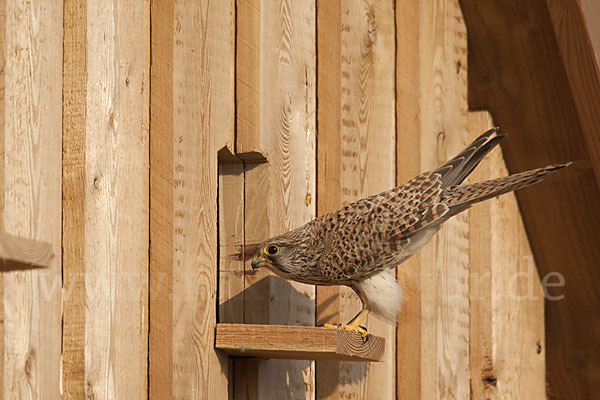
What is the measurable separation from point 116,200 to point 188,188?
1.28ft

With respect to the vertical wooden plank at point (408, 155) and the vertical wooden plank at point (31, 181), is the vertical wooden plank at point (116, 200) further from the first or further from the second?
the vertical wooden plank at point (408, 155)

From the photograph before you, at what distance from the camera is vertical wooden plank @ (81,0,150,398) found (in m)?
2.64

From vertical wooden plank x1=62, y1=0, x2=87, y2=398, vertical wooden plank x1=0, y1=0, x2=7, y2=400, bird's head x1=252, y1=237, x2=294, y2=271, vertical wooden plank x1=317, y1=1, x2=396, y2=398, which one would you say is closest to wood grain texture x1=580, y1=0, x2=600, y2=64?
vertical wooden plank x1=317, y1=1, x2=396, y2=398

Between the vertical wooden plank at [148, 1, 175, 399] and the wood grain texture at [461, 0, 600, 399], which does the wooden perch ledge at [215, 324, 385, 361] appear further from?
the wood grain texture at [461, 0, 600, 399]

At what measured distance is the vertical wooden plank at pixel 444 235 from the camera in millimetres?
3980

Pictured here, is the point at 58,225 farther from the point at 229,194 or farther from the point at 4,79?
the point at 229,194

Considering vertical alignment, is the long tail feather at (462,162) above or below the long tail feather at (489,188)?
above

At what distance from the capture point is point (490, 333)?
4.22 m

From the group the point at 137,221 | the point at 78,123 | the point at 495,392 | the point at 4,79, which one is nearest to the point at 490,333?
the point at 495,392

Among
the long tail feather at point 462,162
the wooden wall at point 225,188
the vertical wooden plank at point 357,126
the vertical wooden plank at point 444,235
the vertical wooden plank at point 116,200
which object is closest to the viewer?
the wooden wall at point 225,188

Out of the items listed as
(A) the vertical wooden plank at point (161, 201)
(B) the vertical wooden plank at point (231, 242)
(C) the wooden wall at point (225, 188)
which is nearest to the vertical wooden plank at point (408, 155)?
(C) the wooden wall at point (225, 188)

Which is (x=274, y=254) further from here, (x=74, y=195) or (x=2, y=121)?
(x=2, y=121)

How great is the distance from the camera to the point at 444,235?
13.5 feet

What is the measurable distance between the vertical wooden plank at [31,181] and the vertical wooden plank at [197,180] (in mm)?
558
